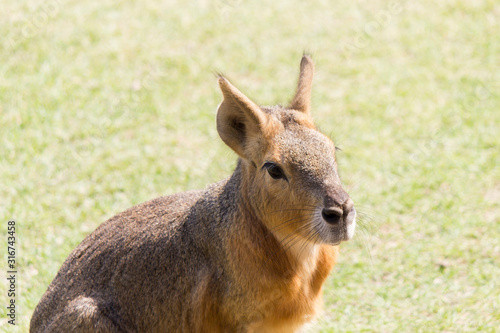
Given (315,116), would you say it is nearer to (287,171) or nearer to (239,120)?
(239,120)

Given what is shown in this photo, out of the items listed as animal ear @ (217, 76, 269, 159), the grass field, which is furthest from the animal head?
the grass field

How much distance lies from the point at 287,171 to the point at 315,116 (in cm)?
299

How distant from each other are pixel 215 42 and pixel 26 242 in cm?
431

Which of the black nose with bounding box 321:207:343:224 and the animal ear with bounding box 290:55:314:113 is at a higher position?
the animal ear with bounding box 290:55:314:113

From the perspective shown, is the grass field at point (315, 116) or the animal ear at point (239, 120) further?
the grass field at point (315, 116)

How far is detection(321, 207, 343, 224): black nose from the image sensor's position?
3.38 meters

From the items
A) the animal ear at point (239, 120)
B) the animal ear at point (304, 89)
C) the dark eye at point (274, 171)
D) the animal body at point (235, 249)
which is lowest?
the animal body at point (235, 249)

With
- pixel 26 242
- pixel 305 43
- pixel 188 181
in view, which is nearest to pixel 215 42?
pixel 305 43

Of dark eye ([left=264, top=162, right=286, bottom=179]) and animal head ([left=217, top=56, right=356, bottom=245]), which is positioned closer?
animal head ([left=217, top=56, right=356, bottom=245])

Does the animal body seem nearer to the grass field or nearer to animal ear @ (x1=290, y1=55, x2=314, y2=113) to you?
animal ear @ (x1=290, y1=55, x2=314, y2=113)

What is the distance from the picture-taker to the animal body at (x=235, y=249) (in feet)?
11.8

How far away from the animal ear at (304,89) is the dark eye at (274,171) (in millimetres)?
599

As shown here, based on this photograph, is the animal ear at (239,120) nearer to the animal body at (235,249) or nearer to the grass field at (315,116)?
the animal body at (235,249)

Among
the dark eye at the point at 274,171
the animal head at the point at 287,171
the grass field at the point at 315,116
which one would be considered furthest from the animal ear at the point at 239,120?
the grass field at the point at 315,116
